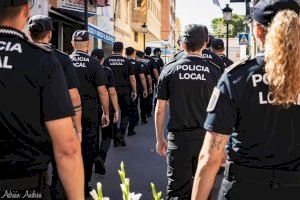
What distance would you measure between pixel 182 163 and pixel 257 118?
229cm

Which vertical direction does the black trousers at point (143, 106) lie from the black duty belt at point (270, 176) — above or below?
below

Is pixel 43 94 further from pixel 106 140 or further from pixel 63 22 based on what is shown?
pixel 63 22

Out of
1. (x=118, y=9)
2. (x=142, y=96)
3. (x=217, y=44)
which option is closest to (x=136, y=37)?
(x=118, y=9)

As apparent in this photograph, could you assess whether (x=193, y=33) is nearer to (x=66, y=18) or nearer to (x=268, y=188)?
(x=268, y=188)

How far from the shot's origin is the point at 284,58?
2393 mm

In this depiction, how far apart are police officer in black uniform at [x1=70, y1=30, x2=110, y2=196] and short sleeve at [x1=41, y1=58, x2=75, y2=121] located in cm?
388

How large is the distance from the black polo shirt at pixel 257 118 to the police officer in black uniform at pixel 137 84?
9.22 meters

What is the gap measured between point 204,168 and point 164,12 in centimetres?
8301

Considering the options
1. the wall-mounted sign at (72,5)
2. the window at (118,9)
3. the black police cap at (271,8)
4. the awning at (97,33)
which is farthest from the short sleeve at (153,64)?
the window at (118,9)

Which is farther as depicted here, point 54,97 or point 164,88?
point 164,88

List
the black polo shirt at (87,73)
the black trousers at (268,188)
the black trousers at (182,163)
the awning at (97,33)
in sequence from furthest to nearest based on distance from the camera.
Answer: the awning at (97,33) < the black polo shirt at (87,73) < the black trousers at (182,163) < the black trousers at (268,188)

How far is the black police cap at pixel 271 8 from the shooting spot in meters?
2.53

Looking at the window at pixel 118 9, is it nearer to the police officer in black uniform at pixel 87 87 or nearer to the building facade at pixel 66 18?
the building facade at pixel 66 18

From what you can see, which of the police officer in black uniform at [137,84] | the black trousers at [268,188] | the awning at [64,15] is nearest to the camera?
the black trousers at [268,188]
